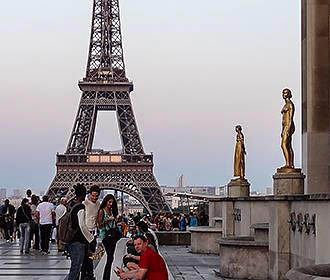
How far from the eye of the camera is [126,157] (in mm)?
87438

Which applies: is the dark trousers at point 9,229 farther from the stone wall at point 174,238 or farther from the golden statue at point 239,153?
the golden statue at point 239,153

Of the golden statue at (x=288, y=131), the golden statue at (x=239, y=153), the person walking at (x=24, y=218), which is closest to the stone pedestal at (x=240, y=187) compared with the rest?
the golden statue at (x=239, y=153)

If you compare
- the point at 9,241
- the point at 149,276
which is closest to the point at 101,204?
the point at 149,276

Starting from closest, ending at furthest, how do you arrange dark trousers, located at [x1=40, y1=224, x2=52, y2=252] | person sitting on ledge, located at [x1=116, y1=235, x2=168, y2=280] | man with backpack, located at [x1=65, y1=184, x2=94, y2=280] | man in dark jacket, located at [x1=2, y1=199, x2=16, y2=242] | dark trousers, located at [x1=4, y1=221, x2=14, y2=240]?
person sitting on ledge, located at [x1=116, y1=235, x2=168, y2=280]
man with backpack, located at [x1=65, y1=184, x2=94, y2=280]
dark trousers, located at [x1=40, y1=224, x2=52, y2=252]
man in dark jacket, located at [x1=2, y1=199, x2=16, y2=242]
dark trousers, located at [x1=4, y1=221, x2=14, y2=240]

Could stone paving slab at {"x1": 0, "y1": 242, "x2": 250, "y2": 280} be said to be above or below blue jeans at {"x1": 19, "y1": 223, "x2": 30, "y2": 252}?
below

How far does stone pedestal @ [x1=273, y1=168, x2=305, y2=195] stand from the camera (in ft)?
58.8

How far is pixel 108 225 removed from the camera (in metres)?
15.5

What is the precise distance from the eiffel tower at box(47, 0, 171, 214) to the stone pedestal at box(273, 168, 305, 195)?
2598 inches

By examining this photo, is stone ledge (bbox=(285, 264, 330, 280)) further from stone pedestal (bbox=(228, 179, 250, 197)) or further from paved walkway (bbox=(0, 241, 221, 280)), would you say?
stone pedestal (bbox=(228, 179, 250, 197))

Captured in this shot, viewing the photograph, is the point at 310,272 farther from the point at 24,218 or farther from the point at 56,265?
the point at 24,218

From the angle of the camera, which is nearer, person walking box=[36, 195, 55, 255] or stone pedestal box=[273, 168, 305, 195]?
stone pedestal box=[273, 168, 305, 195]

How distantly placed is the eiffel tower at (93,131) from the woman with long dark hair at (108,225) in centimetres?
6845

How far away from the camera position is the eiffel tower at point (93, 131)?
8688cm

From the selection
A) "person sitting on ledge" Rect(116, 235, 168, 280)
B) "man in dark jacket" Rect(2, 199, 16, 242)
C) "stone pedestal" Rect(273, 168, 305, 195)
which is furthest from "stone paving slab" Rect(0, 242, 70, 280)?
"person sitting on ledge" Rect(116, 235, 168, 280)
